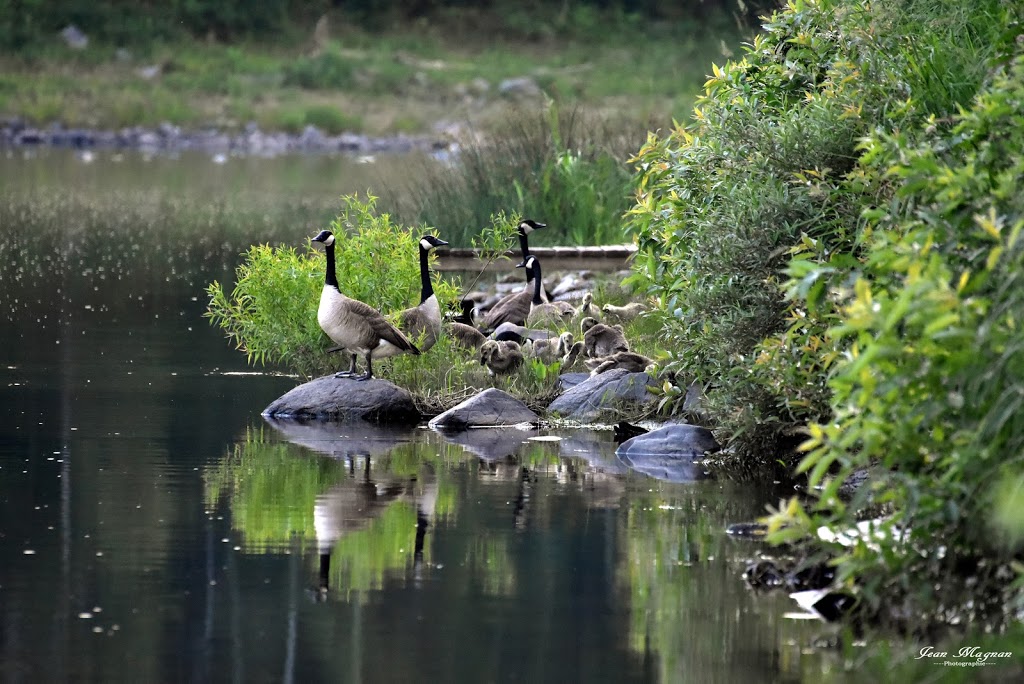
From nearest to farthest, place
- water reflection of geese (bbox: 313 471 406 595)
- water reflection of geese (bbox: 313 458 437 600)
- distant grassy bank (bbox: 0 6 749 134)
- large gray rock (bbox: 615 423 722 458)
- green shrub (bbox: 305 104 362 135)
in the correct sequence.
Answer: water reflection of geese (bbox: 313 458 437 600), water reflection of geese (bbox: 313 471 406 595), large gray rock (bbox: 615 423 722 458), distant grassy bank (bbox: 0 6 749 134), green shrub (bbox: 305 104 362 135)

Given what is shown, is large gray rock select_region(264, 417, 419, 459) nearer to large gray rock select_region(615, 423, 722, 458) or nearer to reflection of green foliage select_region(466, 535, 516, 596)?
large gray rock select_region(615, 423, 722, 458)

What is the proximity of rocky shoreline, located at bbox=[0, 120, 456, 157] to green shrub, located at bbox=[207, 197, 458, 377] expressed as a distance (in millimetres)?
34885

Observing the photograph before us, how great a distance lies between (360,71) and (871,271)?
168ft

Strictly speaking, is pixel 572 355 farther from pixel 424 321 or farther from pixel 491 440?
pixel 491 440

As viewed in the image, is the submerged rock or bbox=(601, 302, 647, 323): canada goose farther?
bbox=(601, 302, 647, 323): canada goose

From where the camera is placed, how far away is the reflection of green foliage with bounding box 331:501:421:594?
718 cm

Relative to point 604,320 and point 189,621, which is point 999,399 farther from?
point 604,320

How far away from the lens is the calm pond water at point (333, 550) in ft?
20.2

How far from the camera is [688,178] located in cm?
1041

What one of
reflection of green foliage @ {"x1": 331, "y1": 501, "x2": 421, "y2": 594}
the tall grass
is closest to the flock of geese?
reflection of green foliage @ {"x1": 331, "y1": 501, "x2": 421, "y2": 594}

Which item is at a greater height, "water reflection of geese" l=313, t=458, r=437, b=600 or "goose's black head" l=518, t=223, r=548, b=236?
"goose's black head" l=518, t=223, r=548, b=236

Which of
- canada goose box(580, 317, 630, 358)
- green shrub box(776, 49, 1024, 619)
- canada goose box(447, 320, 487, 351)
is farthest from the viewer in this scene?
canada goose box(447, 320, 487, 351)

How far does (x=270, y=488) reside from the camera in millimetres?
9039

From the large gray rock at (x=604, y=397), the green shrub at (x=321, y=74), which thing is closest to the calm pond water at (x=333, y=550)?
the large gray rock at (x=604, y=397)
